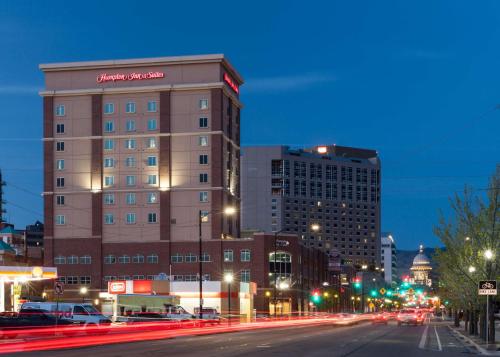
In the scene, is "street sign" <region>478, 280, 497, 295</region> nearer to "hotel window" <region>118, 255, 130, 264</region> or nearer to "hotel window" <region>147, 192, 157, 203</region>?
"hotel window" <region>147, 192, 157, 203</region>

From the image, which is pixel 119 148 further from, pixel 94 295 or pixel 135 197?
pixel 94 295

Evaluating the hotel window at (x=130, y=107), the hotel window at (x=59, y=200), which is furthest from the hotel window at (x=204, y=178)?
the hotel window at (x=59, y=200)

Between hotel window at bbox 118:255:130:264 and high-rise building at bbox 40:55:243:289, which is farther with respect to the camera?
hotel window at bbox 118:255:130:264

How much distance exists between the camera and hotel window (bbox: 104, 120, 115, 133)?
13125 cm

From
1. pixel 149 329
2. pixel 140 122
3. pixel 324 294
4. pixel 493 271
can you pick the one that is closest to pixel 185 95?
pixel 140 122

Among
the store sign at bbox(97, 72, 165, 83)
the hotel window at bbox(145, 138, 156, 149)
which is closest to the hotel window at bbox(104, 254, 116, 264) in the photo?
the hotel window at bbox(145, 138, 156, 149)

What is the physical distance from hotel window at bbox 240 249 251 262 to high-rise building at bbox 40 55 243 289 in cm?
367

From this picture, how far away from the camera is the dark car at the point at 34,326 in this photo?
1793 inches

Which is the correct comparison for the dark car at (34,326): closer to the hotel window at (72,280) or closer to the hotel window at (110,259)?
the hotel window at (110,259)

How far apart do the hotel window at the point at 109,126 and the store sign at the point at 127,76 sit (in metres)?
6.35

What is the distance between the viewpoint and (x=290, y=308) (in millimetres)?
131000

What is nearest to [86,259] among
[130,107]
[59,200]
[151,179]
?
[59,200]

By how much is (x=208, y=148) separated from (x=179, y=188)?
7.44m

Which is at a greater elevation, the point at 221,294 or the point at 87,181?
the point at 87,181
